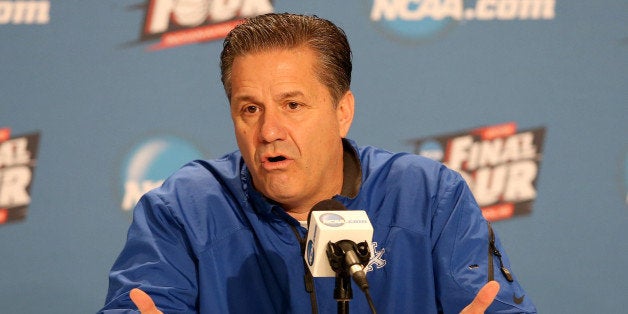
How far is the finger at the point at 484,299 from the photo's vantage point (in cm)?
158

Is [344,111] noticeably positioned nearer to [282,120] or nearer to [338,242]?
[282,120]

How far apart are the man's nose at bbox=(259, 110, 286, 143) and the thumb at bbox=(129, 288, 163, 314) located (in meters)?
0.41

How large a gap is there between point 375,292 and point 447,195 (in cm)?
28

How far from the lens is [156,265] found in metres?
1.75

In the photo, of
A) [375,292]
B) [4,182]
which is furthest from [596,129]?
[4,182]

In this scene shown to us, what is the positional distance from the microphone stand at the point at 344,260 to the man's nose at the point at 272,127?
1.75 feet

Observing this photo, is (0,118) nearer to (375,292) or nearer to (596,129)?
(375,292)

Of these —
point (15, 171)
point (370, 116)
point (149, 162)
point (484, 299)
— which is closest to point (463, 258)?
point (484, 299)

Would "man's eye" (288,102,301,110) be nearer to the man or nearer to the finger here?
the man

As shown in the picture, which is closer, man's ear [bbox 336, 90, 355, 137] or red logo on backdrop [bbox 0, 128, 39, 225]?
man's ear [bbox 336, 90, 355, 137]

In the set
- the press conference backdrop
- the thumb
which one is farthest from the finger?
the press conference backdrop

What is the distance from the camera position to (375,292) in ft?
6.11

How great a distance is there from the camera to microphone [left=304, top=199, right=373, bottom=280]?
1247 mm

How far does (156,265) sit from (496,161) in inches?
67.0
